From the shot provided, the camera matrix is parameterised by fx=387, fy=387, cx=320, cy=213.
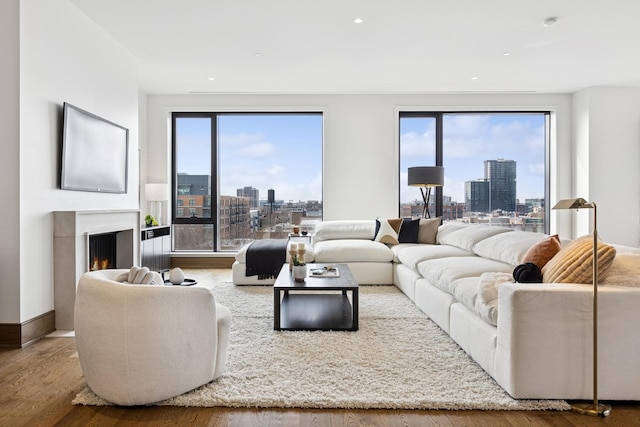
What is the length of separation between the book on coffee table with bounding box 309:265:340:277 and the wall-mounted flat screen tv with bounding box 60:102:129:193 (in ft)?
7.29

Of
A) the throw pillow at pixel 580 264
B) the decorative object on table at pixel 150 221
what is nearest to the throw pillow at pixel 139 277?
the throw pillow at pixel 580 264

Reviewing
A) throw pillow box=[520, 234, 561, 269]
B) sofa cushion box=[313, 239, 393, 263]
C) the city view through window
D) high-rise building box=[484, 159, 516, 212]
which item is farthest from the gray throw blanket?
Answer: high-rise building box=[484, 159, 516, 212]

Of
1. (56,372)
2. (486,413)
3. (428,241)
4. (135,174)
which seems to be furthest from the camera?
(428,241)

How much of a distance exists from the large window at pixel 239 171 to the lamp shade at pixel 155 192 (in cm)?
68

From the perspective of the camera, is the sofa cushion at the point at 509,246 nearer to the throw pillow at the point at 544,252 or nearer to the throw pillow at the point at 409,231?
the throw pillow at the point at 544,252

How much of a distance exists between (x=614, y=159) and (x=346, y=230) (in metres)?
4.22

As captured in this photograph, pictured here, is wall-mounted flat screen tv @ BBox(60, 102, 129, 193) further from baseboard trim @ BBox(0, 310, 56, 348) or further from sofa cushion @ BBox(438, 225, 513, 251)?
sofa cushion @ BBox(438, 225, 513, 251)

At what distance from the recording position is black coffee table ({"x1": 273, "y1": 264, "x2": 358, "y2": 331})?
3.00 metres

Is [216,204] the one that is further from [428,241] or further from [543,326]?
[543,326]

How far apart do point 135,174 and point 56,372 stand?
2.81 metres

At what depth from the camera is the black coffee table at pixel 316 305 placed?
9.85ft

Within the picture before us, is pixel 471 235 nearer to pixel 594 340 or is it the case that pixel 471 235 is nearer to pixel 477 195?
pixel 594 340

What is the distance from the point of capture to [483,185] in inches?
254

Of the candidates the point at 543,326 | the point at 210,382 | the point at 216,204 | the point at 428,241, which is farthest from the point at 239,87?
the point at 543,326
